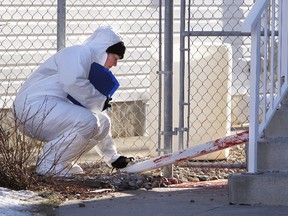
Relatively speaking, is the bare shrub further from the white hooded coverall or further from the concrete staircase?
the concrete staircase

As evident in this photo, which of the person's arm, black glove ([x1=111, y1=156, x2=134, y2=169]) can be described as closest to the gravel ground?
black glove ([x1=111, y1=156, x2=134, y2=169])

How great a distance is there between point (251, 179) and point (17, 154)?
1.89 metres

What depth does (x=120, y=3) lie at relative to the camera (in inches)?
519

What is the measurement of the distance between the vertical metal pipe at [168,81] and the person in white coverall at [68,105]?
44 centimetres

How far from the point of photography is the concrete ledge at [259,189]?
7.23 metres

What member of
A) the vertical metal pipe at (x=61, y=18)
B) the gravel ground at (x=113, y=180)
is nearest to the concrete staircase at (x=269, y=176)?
the gravel ground at (x=113, y=180)

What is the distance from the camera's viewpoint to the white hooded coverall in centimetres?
895

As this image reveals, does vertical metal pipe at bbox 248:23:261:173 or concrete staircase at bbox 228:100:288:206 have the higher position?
vertical metal pipe at bbox 248:23:261:173

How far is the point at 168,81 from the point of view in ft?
30.1

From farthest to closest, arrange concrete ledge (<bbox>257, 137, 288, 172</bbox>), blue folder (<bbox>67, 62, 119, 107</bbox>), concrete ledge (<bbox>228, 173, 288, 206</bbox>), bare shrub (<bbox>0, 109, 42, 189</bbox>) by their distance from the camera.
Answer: blue folder (<bbox>67, 62, 119, 107</bbox>), bare shrub (<bbox>0, 109, 42, 189</bbox>), concrete ledge (<bbox>257, 137, 288, 172</bbox>), concrete ledge (<bbox>228, 173, 288, 206</bbox>)

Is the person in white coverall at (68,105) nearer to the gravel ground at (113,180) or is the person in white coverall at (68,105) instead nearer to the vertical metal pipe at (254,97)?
the gravel ground at (113,180)

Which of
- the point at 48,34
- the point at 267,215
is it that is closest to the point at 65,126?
the point at 267,215

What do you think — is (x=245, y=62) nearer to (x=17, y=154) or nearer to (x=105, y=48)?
(x=105, y=48)

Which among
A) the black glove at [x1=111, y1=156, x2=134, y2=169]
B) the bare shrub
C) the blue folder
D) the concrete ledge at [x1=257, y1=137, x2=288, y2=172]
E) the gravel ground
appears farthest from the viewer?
the black glove at [x1=111, y1=156, x2=134, y2=169]
